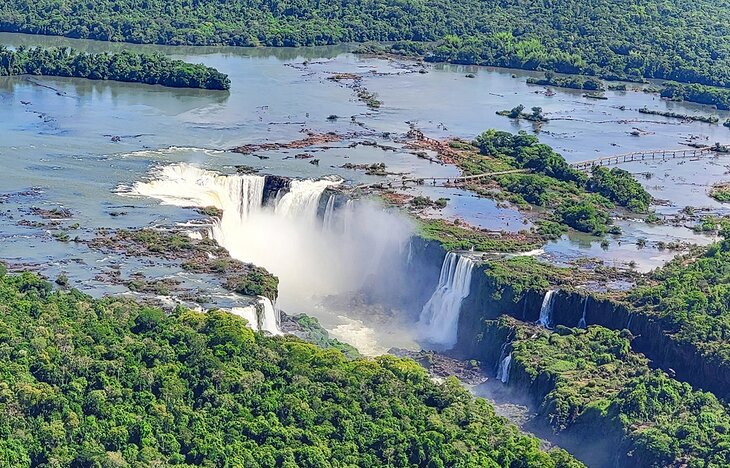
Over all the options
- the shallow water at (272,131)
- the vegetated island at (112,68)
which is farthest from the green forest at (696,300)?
the vegetated island at (112,68)

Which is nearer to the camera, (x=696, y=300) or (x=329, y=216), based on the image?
(x=696, y=300)

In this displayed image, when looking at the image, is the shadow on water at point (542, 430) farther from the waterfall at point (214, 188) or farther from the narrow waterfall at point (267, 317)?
the waterfall at point (214, 188)

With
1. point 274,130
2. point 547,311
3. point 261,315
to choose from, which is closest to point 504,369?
point 547,311

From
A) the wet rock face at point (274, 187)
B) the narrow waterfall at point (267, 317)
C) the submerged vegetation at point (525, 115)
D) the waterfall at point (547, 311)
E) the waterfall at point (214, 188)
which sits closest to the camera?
the narrow waterfall at point (267, 317)

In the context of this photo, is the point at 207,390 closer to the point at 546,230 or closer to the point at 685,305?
the point at 685,305

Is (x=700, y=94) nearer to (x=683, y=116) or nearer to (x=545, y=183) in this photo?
(x=683, y=116)

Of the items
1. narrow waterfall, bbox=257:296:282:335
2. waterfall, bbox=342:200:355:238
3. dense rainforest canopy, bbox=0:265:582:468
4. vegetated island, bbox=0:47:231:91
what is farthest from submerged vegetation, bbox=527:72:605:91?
dense rainforest canopy, bbox=0:265:582:468

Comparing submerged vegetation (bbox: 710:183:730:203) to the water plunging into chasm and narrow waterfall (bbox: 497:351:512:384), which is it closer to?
the water plunging into chasm
